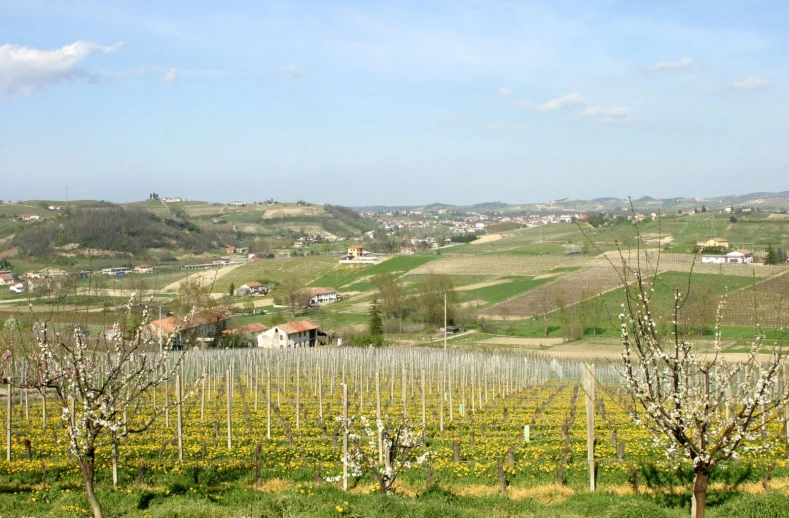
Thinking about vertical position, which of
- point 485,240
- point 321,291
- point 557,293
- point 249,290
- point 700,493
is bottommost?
point 249,290

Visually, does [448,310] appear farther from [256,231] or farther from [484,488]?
[256,231]

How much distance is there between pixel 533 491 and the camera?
38.7 ft

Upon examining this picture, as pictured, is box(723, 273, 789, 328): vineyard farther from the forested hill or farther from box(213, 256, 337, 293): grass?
box(213, 256, 337, 293): grass

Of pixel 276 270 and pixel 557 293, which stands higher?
pixel 276 270

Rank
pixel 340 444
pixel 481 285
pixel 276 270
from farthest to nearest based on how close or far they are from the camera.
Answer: pixel 276 270 < pixel 481 285 < pixel 340 444

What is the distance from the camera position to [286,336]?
47906 millimetres

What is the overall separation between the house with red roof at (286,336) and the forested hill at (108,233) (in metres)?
11.1

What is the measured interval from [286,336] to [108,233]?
3194 cm

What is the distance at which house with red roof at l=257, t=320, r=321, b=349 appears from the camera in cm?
4793

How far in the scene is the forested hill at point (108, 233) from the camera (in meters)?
62.8

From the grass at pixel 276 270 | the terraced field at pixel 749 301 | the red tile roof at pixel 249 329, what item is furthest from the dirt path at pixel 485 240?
the red tile roof at pixel 249 329

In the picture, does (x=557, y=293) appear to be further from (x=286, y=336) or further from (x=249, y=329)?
(x=249, y=329)

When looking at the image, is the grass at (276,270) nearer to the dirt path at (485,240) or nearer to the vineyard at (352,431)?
the dirt path at (485,240)

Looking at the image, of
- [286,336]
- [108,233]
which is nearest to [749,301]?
[286,336]
